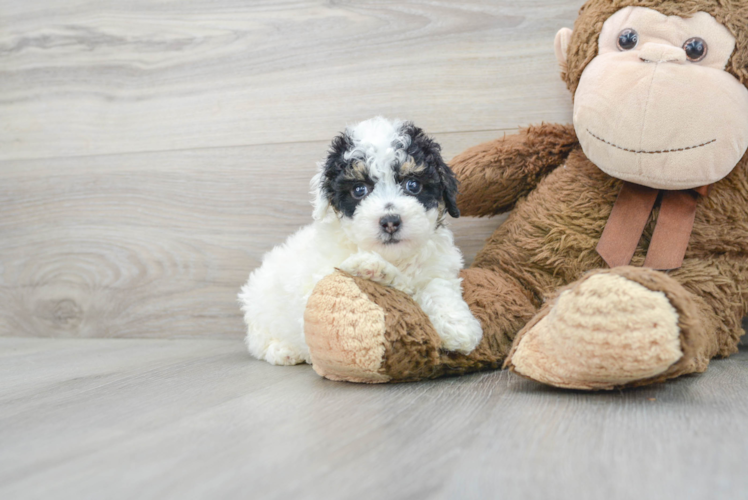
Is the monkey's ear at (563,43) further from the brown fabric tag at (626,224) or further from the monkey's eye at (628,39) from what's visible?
the brown fabric tag at (626,224)

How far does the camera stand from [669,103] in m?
1.03

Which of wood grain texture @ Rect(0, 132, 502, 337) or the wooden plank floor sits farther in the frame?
wood grain texture @ Rect(0, 132, 502, 337)

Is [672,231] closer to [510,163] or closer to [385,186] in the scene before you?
[510,163]

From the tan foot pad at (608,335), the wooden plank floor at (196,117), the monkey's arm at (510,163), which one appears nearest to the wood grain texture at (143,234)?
the wooden plank floor at (196,117)

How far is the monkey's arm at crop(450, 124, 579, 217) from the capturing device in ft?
4.30

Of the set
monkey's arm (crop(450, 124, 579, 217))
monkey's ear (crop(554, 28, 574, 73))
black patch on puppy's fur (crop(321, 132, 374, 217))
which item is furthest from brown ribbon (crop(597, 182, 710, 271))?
black patch on puppy's fur (crop(321, 132, 374, 217))

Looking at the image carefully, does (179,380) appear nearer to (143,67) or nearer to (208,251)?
(208,251)

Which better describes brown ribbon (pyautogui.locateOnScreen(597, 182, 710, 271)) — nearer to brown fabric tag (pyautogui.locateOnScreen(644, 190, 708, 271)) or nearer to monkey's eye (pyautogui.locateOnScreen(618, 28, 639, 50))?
brown fabric tag (pyautogui.locateOnScreen(644, 190, 708, 271))

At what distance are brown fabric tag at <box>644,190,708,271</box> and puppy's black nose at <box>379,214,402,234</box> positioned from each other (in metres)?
0.50

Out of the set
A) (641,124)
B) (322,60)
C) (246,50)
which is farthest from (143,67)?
(641,124)

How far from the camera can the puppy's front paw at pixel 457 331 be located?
3.47ft

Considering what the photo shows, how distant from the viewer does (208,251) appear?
1710mm

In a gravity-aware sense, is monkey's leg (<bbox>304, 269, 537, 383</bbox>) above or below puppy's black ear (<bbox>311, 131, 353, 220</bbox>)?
below

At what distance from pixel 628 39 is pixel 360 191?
1.84ft
